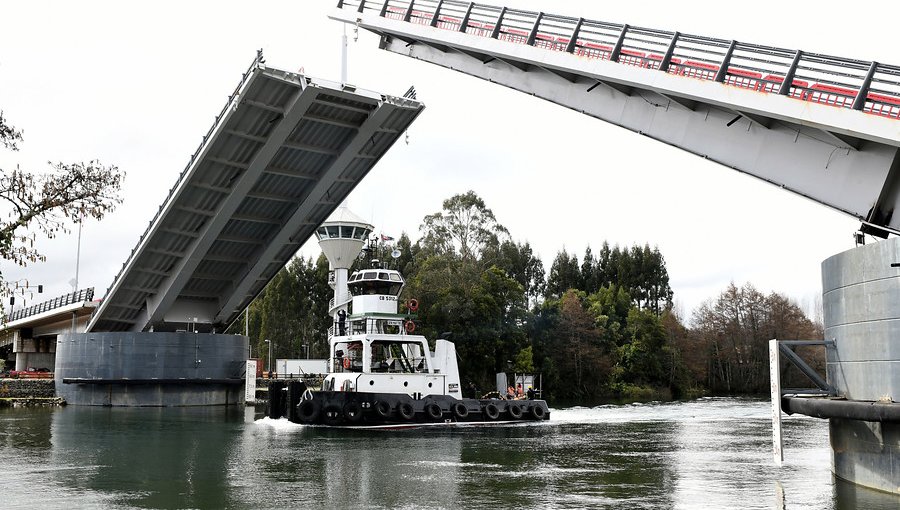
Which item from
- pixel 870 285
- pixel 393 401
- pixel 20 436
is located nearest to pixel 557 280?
pixel 393 401

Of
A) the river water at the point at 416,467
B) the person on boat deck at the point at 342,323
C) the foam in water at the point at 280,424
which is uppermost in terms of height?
the person on boat deck at the point at 342,323

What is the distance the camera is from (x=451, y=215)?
161 feet

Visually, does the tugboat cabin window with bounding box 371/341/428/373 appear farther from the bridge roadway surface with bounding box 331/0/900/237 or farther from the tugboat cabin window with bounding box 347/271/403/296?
the bridge roadway surface with bounding box 331/0/900/237

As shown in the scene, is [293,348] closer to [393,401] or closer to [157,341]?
[157,341]

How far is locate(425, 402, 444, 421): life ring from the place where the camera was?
22.3 metres

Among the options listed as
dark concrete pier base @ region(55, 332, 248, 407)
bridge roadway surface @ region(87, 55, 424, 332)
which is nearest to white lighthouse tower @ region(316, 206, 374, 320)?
bridge roadway surface @ region(87, 55, 424, 332)

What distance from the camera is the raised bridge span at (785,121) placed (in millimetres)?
9641

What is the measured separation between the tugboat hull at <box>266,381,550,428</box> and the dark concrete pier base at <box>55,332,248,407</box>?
10.4 meters

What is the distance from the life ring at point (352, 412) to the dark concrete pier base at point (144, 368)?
13.1 meters

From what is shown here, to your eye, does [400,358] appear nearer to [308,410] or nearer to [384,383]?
[384,383]

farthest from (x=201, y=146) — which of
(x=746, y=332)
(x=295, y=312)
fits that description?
(x=746, y=332)

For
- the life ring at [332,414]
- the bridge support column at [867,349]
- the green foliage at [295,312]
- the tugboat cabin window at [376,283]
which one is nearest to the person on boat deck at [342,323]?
the tugboat cabin window at [376,283]

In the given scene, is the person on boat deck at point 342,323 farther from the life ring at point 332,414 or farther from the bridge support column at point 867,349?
the bridge support column at point 867,349

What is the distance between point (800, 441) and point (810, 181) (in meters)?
7.93
